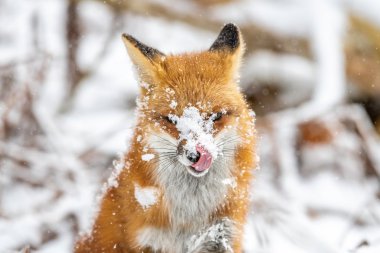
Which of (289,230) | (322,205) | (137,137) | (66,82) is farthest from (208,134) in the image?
(66,82)

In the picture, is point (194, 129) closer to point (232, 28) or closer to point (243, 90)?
point (232, 28)

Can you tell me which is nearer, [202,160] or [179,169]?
[202,160]

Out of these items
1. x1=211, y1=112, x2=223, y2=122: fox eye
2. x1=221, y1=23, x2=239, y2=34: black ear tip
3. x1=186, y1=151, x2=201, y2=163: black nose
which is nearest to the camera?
x1=186, y1=151, x2=201, y2=163: black nose

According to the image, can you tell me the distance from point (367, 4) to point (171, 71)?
5603 millimetres

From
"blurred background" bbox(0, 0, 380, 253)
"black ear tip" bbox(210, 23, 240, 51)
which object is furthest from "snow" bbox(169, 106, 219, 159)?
"blurred background" bbox(0, 0, 380, 253)

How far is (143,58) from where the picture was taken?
3971 millimetres

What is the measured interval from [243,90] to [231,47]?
10.1 ft

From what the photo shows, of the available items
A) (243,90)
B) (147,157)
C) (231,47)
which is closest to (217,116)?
(147,157)

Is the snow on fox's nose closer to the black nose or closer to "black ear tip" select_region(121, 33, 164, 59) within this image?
the black nose

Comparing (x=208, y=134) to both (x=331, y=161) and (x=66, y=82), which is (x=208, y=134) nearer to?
(x=331, y=161)

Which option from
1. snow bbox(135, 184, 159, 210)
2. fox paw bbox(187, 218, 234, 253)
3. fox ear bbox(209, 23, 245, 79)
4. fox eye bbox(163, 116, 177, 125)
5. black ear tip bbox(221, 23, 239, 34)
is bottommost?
fox paw bbox(187, 218, 234, 253)

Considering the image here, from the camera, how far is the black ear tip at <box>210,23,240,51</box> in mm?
4168

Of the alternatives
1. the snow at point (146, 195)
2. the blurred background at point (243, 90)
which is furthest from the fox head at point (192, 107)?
the blurred background at point (243, 90)

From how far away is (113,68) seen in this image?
9.52 m
